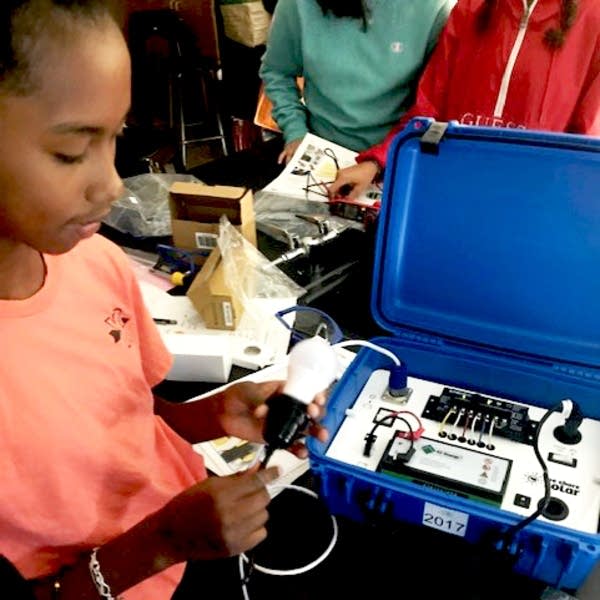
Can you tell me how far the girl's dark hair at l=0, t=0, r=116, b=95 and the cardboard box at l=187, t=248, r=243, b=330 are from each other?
58 centimetres

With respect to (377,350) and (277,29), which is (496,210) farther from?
(277,29)

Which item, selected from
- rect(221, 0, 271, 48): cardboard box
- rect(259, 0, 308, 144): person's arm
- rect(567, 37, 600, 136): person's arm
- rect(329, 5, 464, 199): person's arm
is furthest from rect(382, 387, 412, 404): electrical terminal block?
rect(221, 0, 271, 48): cardboard box

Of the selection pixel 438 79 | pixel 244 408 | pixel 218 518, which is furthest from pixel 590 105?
pixel 218 518

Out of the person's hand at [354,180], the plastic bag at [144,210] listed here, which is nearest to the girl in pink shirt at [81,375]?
the plastic bag at [144,210]

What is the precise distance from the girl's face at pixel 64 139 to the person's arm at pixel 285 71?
3.73 feet

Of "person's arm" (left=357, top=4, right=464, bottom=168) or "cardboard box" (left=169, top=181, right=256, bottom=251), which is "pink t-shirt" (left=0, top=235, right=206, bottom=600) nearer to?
"cardboard box" (left=169, top=181, right=256, bottom=251)

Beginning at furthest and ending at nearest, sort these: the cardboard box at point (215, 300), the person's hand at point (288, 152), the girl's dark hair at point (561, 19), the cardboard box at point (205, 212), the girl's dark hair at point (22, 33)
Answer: the person's hand at point (288, 152), the girl's dark hair at point (561, 19), the cardboard box at point (205, 212), the cardboard box at point (215, 300), the girl's dark hair at point (22, 33)

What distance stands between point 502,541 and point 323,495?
207 millimetres

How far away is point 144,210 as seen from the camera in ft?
4.23

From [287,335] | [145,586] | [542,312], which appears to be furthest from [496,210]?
[145,586]

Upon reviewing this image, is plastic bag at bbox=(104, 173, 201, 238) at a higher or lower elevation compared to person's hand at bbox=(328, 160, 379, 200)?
lower

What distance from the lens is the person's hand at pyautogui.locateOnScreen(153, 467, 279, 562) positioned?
572 millimetres

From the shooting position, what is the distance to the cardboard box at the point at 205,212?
1.13 metres

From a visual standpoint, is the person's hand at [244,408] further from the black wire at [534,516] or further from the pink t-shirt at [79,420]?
the black wire at [534,516]
